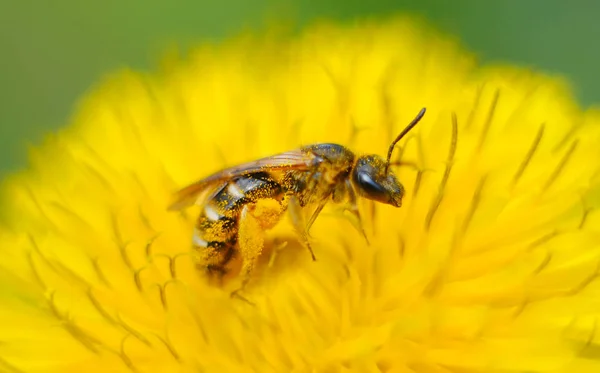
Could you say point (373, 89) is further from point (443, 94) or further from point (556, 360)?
point (556, 360)

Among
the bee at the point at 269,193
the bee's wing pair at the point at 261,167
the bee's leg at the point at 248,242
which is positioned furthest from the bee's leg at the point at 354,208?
the bee's leg at the point at 248,242

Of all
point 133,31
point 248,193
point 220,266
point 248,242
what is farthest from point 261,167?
point 133,31

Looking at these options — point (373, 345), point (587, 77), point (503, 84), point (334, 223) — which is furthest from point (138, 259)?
point (587, 77)

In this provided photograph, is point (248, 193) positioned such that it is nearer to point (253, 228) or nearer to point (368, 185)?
point (253, 228)

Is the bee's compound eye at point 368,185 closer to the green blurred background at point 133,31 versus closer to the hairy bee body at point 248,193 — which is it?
the hairy bee body at point 248,193

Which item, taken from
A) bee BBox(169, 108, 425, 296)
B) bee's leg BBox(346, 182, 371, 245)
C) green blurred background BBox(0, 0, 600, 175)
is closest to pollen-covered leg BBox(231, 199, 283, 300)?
bee BBox(169, 108, 425, 296)

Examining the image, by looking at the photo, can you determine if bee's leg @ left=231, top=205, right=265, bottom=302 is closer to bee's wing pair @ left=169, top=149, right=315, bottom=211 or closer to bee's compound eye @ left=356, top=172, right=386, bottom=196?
bee's wing pair @ left=169, top=149, right=315, bottom=211
